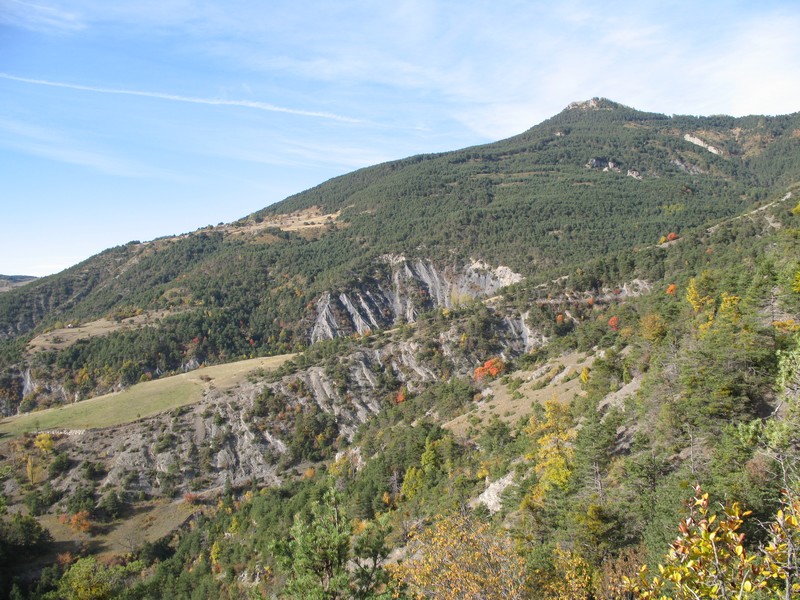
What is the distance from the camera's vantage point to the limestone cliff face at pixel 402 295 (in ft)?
509

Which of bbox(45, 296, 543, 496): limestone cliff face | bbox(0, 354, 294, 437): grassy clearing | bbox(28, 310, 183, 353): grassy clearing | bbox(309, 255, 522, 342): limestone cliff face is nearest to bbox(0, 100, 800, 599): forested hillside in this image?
bbox(45, 296, 543, 496): limestone cliff face

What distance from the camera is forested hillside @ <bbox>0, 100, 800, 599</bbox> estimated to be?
13977mm

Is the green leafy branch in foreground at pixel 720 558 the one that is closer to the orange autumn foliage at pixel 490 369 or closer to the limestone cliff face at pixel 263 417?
the orange autumn foliage at pixel 490 369

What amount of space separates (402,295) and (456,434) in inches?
4476

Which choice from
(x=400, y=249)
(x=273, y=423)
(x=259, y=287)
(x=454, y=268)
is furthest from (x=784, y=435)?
(x=259, y=287)

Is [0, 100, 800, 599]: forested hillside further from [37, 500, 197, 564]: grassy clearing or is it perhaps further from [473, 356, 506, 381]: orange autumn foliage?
[473, 356, 506, 381]: orange autumn foliage

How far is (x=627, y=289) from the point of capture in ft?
327

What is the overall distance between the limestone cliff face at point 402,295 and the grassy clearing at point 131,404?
4940 centimetres

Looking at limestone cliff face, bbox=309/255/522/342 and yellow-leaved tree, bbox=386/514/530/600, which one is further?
limestone cliff face, bbox=309/255/522/342

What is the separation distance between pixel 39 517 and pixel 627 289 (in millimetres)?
110822

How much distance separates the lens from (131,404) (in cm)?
9138

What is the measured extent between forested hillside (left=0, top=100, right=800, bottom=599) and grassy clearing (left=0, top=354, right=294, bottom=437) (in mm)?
3532

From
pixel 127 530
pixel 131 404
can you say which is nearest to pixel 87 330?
pixel 131 404

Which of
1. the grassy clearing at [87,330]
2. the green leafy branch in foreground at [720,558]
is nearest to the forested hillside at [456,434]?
the green leafy branch in foreground at [720,558]
